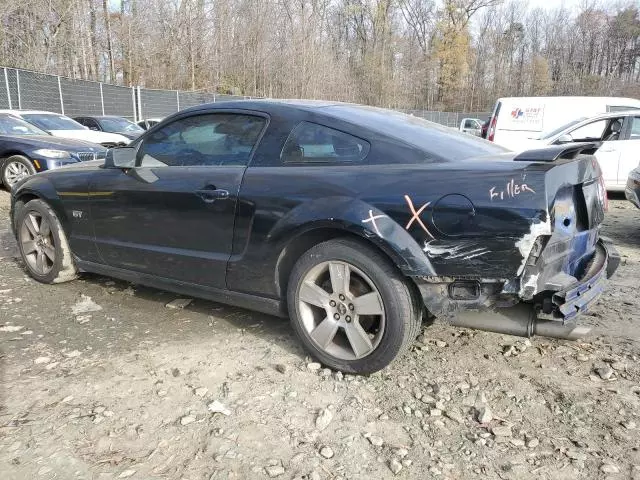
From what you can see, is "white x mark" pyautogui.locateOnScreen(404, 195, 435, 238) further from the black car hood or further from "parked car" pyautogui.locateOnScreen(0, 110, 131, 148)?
"parked car" pyautogui.locateOnScreen(0, 110, 131, 148)

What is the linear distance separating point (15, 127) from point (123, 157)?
7.38 m

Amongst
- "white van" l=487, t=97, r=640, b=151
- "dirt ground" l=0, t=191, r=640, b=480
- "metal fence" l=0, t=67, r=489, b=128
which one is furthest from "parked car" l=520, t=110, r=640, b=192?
"metal fence" l=0, t=67, r=489, b=128

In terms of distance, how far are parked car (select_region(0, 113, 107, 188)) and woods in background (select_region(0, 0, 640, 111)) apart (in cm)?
1473

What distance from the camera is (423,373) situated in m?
3.03

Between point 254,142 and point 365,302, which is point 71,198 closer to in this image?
point 254,142

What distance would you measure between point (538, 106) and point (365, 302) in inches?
435

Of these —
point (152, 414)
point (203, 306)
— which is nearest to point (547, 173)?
point (152, 414)

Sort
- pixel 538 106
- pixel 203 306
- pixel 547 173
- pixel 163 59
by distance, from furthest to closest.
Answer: pixel 163 59
pixel 538 106
pixel 203 306
pixel 547 173

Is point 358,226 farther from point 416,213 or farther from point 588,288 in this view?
point 588,288

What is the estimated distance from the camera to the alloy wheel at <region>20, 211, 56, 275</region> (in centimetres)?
452

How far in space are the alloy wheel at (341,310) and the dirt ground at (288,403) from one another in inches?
8.1

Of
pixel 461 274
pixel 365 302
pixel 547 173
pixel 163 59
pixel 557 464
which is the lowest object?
pixel 557 464

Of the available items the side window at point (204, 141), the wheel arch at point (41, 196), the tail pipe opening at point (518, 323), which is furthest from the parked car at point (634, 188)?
the wheel arch at point (41, 196)

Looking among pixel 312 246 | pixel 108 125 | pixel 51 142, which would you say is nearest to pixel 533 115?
pixel 51 142
